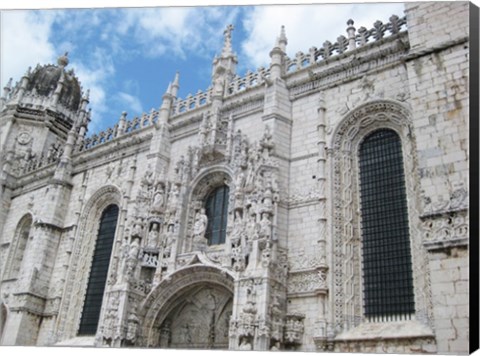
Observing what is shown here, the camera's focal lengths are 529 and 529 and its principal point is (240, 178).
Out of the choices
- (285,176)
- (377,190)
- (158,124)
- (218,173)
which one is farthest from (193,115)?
(377,190)

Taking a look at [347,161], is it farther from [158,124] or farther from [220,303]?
[158,124]

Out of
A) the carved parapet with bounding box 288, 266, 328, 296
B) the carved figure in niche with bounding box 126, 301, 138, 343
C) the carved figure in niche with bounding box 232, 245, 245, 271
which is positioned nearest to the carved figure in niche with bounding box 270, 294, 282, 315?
the carved parapet with bounding box 288, 266, 328, 296

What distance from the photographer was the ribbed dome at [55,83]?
29.8 metres

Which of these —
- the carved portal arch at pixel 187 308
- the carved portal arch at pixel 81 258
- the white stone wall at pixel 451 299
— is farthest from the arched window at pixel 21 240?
the white stone wall at pixel 451 299

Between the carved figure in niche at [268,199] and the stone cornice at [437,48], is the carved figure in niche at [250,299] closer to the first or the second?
the carved figure in niche at [268,199]

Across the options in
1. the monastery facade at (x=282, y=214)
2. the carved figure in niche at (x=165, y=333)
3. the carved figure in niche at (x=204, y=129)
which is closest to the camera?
the monastery facade at (x=282, y=214)

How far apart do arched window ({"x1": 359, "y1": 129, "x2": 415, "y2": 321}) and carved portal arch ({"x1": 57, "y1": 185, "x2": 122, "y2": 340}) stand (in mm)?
9555

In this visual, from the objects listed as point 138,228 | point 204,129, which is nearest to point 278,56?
point 204,129

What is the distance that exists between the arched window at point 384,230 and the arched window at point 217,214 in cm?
467

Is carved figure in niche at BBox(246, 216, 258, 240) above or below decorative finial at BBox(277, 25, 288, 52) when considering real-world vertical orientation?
below

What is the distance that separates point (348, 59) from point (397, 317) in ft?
26.0

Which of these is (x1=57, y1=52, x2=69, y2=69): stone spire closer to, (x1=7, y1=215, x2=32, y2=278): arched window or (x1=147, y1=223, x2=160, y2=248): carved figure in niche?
(x1=7, y1=215, x2=32, y2=278): arched window

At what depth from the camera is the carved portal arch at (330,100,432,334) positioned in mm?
12719

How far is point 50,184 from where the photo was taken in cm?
2325
